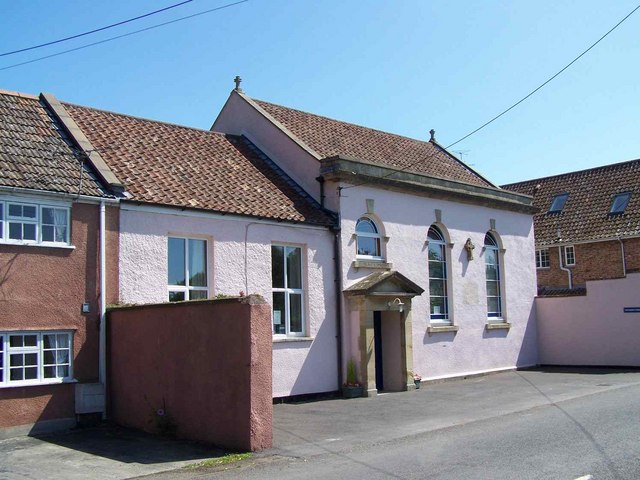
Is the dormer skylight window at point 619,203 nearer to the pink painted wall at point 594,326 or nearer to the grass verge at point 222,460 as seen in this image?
the pink painted wall at point 594,326

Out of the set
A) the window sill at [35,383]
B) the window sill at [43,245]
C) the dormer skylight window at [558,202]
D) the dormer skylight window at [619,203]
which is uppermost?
the dormer skylight window at [558,202]

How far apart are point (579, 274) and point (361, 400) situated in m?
18.5

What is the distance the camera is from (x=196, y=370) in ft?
41.4

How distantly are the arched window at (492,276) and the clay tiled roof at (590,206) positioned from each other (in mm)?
8369

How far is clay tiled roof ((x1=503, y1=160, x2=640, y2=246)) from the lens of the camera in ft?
105

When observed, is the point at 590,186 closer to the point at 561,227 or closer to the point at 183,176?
the point at 561,227

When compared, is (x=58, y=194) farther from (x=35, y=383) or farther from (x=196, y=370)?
(x=196, y=370)

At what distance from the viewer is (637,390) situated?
58.9ft

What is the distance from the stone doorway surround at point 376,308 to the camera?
19297 millimetres

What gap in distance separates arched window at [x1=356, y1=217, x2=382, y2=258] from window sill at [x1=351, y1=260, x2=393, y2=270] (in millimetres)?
266

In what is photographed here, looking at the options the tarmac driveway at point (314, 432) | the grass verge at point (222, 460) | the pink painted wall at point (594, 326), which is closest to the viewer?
the grass verge at point (222, 460)

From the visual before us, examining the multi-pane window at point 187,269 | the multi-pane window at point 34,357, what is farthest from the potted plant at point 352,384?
the multi-pane window at point 34,357

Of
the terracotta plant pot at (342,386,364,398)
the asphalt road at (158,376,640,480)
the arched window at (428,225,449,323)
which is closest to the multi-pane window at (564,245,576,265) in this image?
the arched window at (428,225,449,323)

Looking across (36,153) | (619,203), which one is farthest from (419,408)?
(619,203)
